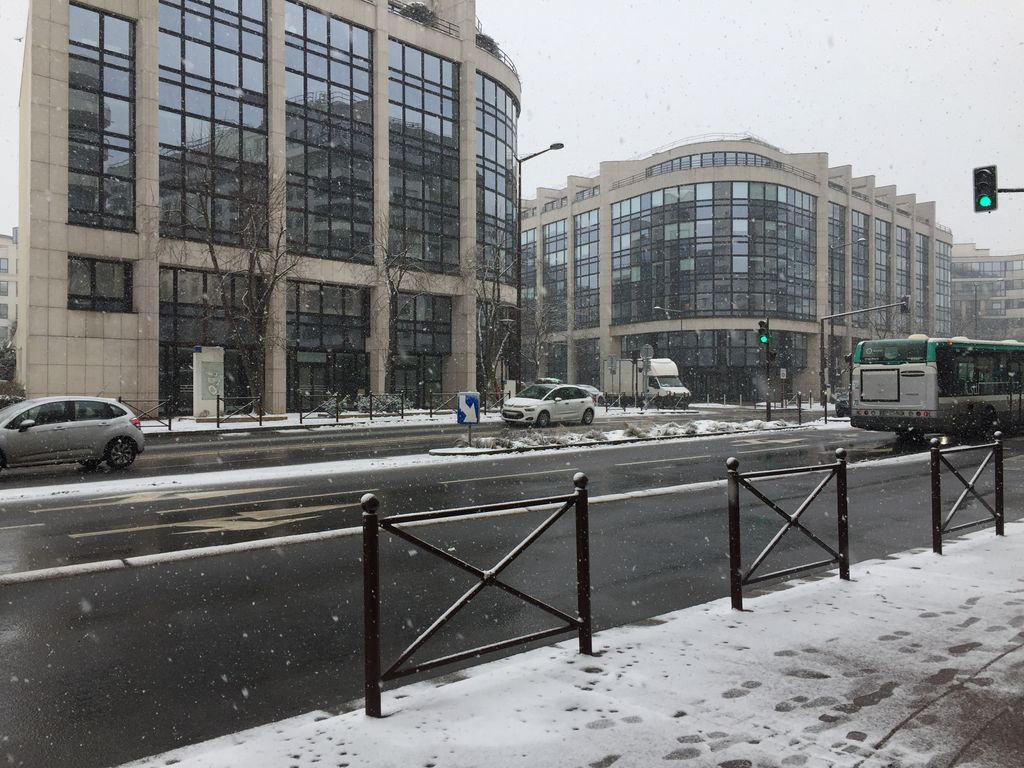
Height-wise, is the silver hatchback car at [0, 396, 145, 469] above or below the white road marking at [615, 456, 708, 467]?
above

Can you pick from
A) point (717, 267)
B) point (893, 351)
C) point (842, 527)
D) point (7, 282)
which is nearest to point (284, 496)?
point (842, 527)

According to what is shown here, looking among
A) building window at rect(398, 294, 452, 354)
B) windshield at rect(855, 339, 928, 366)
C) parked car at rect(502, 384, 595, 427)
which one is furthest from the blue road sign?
building window at rect(398, 294, 452, 354)

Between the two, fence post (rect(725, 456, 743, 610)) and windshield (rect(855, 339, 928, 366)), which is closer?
fence post (rect(725, 456, 743, 610))

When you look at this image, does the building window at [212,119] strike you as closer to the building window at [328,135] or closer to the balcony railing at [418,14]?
the building window at [328,135]

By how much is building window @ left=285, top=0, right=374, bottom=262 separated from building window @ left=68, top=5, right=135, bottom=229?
7741 mm

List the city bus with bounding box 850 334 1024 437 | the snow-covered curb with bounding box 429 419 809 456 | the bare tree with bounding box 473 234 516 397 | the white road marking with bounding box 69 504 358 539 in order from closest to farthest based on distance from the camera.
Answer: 1. the white road marking with bounding box 69 504 358 539
2. the snow-covered curb with bounding box 429 419 809 456
3. the city bus with bounding box 850 334 1024 437
4. the bare tree with bounding box 473 234 516 397

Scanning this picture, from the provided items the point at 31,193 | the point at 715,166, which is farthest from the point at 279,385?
the point at 715,166

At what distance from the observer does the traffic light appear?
16.9 metres

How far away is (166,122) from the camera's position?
33844mm

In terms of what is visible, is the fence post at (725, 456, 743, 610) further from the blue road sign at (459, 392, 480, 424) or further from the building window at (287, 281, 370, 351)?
the building window at (287, 281, 370, 351)

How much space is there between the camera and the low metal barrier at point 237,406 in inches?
1192

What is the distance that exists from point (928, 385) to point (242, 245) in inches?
1154

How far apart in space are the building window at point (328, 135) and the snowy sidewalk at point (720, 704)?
1428 inches

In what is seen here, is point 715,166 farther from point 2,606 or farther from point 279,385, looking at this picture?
point 2,606
